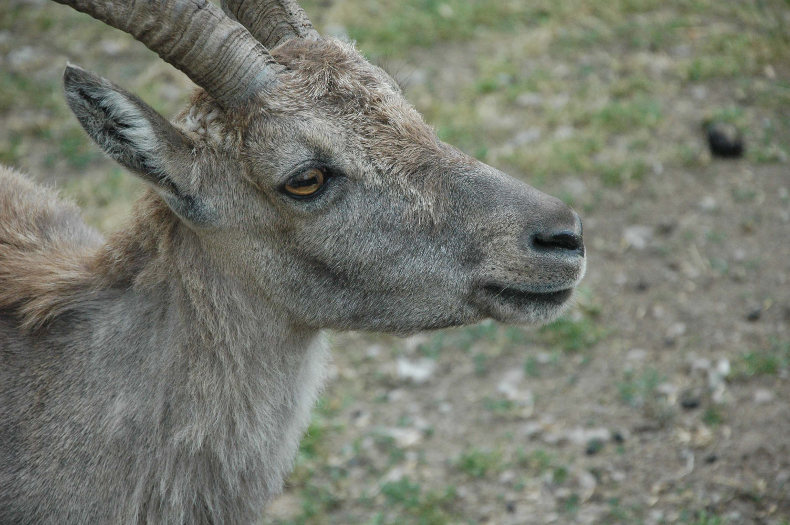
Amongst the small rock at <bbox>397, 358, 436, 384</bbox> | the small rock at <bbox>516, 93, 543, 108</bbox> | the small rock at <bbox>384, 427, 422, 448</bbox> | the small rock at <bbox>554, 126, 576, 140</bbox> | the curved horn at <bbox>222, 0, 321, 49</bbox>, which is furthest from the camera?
the small rock at <bbox>516, 93, 543, 108</bbox>

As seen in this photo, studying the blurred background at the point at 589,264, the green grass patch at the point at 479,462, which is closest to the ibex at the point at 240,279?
the blurred background at the point at 589,264

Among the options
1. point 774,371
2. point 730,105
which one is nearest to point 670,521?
point 774,371

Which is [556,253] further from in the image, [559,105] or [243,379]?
[559,105]

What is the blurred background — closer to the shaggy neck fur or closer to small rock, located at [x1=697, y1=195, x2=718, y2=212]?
small rock, located at [x1=697, y1=195, x2=718, y2=212]

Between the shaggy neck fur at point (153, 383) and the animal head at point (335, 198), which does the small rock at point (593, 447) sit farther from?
the shaggy neck fur at point (153, 383)

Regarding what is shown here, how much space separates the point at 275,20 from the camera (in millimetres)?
4117

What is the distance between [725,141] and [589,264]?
6.47 ft

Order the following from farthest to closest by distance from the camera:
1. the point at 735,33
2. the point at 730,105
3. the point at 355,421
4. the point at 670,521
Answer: the point at 735,33
the point at 730,105
the point at 355,421
the point at 670,521

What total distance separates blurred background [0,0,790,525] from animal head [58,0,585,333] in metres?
1.08

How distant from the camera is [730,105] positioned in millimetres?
8172

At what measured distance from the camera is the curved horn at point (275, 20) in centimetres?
410

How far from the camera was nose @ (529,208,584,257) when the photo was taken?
348 centimetres

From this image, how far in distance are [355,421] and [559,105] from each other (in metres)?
4.43

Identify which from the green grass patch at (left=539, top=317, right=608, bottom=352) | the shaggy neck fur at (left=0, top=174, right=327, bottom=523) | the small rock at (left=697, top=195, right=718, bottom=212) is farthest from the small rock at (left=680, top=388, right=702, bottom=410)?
the shaggy neck fur at (left=0, top=174, right=327, bottom=523)
